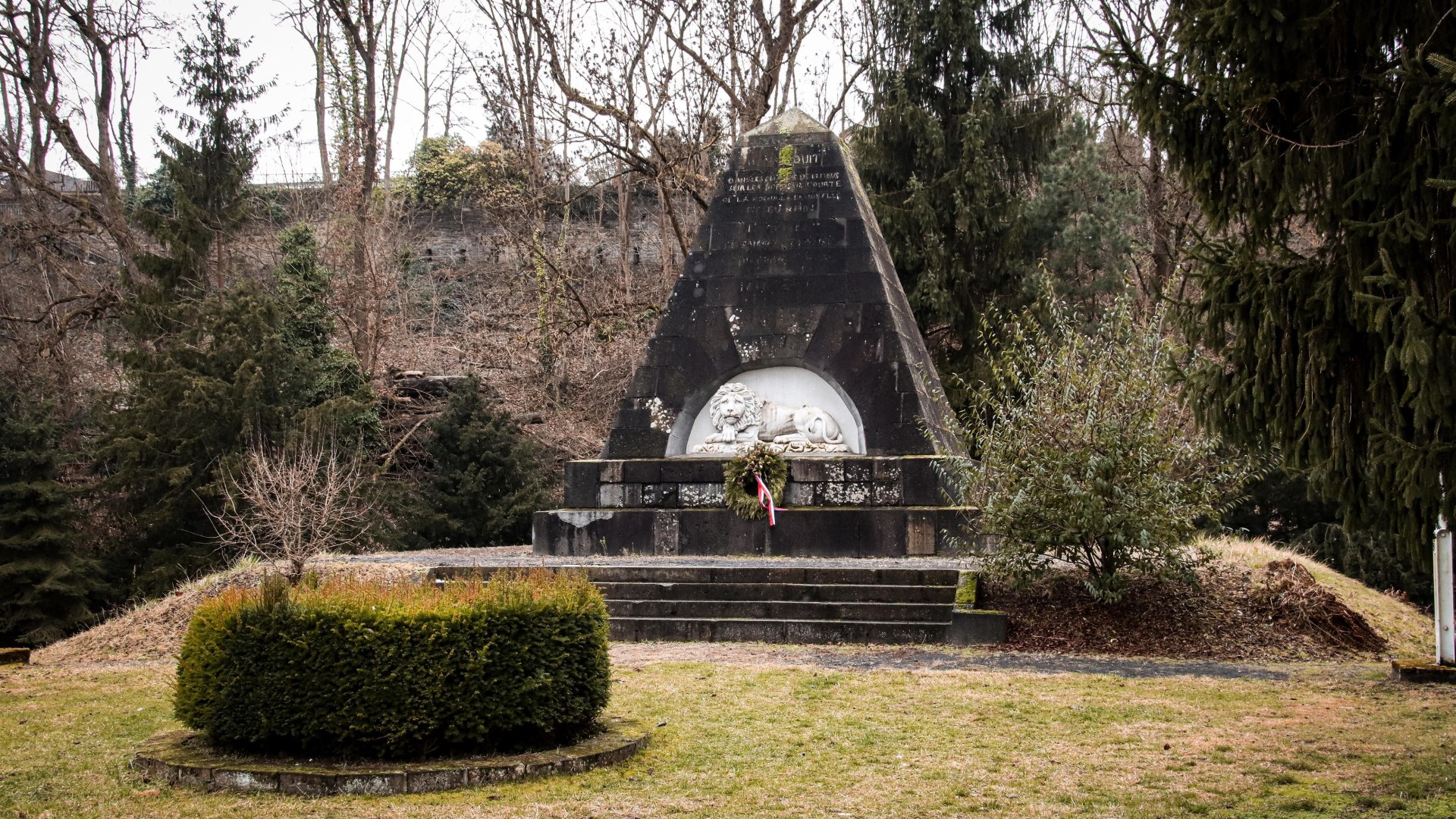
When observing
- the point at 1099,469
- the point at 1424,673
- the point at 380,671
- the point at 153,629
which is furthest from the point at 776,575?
the point at 380,671

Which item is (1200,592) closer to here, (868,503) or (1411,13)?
(868,503)

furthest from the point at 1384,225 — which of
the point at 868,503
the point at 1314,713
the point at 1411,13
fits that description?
the point at 868,503

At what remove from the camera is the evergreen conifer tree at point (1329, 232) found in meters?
5.40

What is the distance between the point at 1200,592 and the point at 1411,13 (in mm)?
5755

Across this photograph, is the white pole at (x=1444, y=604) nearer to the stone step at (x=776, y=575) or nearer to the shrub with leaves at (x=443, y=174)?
the stone step at (x=776, y=575)

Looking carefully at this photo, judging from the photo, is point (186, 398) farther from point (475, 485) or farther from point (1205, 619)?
point (1205, 619)

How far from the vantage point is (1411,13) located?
5.87m

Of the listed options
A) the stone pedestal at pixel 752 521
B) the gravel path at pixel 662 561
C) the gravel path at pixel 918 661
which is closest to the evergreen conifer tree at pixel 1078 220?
the stone pedestal at pixel 752 521

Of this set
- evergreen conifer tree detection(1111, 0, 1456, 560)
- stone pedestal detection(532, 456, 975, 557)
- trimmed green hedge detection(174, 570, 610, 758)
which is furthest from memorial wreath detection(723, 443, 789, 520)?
evergreen conifer tree detection(1111, 0, 1456, 560)

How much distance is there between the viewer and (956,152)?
2280 cm

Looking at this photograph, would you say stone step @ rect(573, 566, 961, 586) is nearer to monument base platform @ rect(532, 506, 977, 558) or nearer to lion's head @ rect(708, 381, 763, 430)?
monument base platform @ rect(532, 506, 977, 558)

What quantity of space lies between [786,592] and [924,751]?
4.89 meters

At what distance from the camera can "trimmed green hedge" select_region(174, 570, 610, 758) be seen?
5.85 m

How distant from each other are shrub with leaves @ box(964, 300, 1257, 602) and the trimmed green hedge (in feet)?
Result: 16.8
